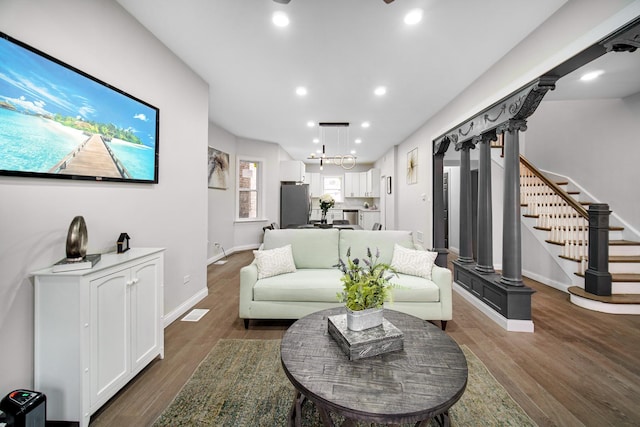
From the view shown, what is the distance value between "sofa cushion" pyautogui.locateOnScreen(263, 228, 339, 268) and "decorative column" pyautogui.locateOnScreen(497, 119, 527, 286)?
6.15ft

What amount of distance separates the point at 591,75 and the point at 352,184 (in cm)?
705

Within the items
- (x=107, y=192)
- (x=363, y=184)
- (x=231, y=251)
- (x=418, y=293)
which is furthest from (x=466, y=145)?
(x=363, y=184)

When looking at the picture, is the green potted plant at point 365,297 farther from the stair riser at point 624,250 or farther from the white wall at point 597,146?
the white wall at point 597,146

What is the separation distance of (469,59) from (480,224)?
1964mm

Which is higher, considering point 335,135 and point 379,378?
point 335,135

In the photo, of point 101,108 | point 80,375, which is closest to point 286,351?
point 80,375

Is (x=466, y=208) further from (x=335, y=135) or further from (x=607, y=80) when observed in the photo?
(x=335, y=135)

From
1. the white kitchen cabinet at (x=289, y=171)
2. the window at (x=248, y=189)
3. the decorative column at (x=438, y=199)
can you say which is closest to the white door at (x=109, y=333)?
the decorative column at (x=438, y=199)

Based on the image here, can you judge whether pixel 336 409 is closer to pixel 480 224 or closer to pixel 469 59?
pixel 480 224

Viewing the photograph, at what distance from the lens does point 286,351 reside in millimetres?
1331

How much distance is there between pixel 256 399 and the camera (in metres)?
1.62

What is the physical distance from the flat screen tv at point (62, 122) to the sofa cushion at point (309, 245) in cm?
154

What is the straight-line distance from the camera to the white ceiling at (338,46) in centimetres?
207

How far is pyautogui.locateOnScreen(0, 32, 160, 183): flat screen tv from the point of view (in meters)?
1.35
